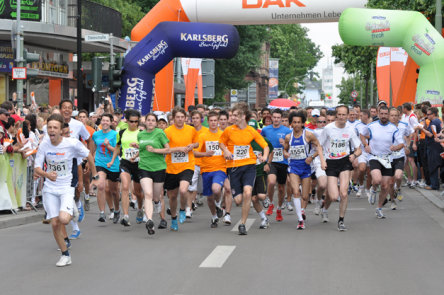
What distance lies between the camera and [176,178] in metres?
12.7

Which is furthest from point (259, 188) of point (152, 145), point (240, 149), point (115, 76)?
point (115, 76)

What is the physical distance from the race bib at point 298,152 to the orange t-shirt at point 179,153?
1.56m

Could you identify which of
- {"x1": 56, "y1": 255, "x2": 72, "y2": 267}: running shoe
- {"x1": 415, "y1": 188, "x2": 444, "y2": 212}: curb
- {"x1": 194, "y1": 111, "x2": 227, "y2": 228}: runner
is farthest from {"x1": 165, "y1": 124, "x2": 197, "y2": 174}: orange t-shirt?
{"x1": 415, "y1": 188, "x2": 444, "y2": 212}: curb

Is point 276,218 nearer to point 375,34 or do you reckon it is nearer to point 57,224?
point 57,224

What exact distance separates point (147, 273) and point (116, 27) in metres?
32.5

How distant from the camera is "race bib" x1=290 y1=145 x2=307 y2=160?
42.4ft

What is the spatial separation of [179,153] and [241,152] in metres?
1.05

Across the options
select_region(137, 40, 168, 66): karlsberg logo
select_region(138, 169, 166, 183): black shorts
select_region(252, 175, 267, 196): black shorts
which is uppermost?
select_region(137, 40, 168, 66): karlsberg logo

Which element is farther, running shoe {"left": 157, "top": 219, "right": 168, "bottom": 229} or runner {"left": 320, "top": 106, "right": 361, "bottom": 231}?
runner {"left": 320, "top": 106, "right": 361, "bottom": 231}

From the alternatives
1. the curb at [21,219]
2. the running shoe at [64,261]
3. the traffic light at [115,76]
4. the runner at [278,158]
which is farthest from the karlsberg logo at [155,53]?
the running shoe at [64,261]

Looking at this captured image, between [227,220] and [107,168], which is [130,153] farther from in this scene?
[227,220]

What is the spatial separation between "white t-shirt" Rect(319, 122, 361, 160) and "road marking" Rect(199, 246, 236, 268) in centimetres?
320

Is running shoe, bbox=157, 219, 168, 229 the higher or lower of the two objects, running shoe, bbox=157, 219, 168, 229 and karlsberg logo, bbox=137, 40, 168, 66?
the lower

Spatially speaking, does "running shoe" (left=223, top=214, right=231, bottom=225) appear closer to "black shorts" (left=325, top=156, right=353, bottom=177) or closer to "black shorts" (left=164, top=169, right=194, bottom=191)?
"black shorts" (left=164, top=169, right=194, bottom=191)
